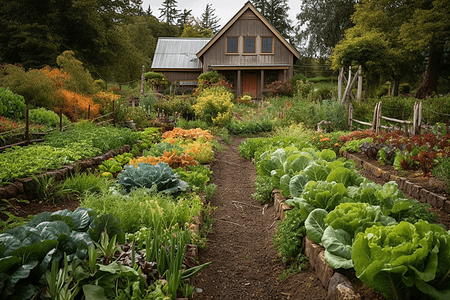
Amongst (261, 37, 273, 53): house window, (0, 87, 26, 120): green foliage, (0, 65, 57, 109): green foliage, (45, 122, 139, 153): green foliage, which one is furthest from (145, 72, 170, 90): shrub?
(0, 87, 26, 120): green foliage

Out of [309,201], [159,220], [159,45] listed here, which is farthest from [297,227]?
[159,45]

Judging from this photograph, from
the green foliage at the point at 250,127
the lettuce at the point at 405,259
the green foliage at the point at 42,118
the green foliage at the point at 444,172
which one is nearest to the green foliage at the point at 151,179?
the lettuce at the point at 405,259

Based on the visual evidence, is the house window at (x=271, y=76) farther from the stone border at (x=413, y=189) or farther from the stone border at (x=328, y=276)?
the stone border at (x=328, y=276)

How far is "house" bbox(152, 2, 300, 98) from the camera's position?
79.3 feet

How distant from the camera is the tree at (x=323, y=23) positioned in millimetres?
35188

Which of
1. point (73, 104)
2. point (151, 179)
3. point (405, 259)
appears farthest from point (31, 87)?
point (405, 259)

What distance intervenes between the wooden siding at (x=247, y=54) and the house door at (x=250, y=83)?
1464 mm

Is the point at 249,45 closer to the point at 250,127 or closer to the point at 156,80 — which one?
the point at 156,80

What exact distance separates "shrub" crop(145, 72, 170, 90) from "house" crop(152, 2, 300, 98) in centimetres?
301

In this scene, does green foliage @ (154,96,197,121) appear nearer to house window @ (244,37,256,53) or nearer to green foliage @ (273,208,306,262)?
green foliage @ (273,208,306,262)

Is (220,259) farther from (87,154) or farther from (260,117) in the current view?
(260,117)

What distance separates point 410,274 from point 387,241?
0.80 feet

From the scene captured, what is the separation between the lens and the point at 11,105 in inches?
325

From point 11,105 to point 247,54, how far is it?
18663 mm
